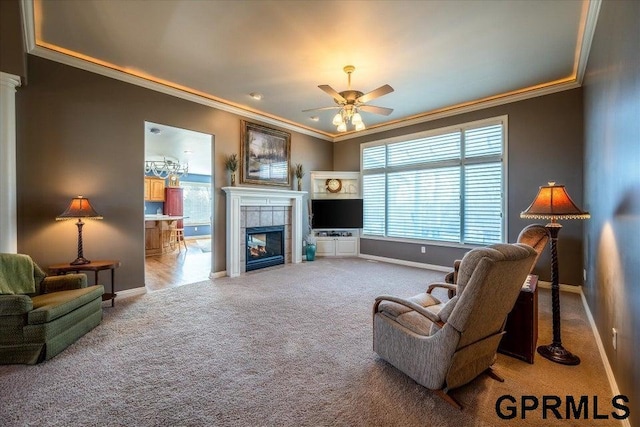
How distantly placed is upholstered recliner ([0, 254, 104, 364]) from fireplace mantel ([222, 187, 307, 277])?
2.38m

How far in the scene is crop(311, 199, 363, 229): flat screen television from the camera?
6.95 meters

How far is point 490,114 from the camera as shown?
5113 millimetres

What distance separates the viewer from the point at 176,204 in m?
10.6

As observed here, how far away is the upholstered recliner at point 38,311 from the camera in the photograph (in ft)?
7.57

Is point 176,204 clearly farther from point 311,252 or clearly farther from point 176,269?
point 311,252

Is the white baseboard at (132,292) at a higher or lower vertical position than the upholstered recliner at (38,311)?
lower

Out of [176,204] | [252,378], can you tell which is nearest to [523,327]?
[252,378]

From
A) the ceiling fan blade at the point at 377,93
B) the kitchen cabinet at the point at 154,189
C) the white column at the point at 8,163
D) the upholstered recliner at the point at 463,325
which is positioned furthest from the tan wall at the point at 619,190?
the kitchen cabinet at the point at 154,189

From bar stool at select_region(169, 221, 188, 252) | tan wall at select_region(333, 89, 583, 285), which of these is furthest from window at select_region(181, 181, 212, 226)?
tan wall at select_region(333, 89, 583, 285)

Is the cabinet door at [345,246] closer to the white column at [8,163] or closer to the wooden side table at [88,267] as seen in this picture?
the wooden side table at [88,267]

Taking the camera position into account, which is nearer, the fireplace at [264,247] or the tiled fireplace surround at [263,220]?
the tiled fireplace surround at [263,220]

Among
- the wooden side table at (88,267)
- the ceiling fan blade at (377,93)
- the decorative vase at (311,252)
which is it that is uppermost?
the ceiling fan blade at (377,93)

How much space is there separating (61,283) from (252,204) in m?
3.16

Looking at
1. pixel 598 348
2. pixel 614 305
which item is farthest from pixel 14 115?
pixel 598 348
